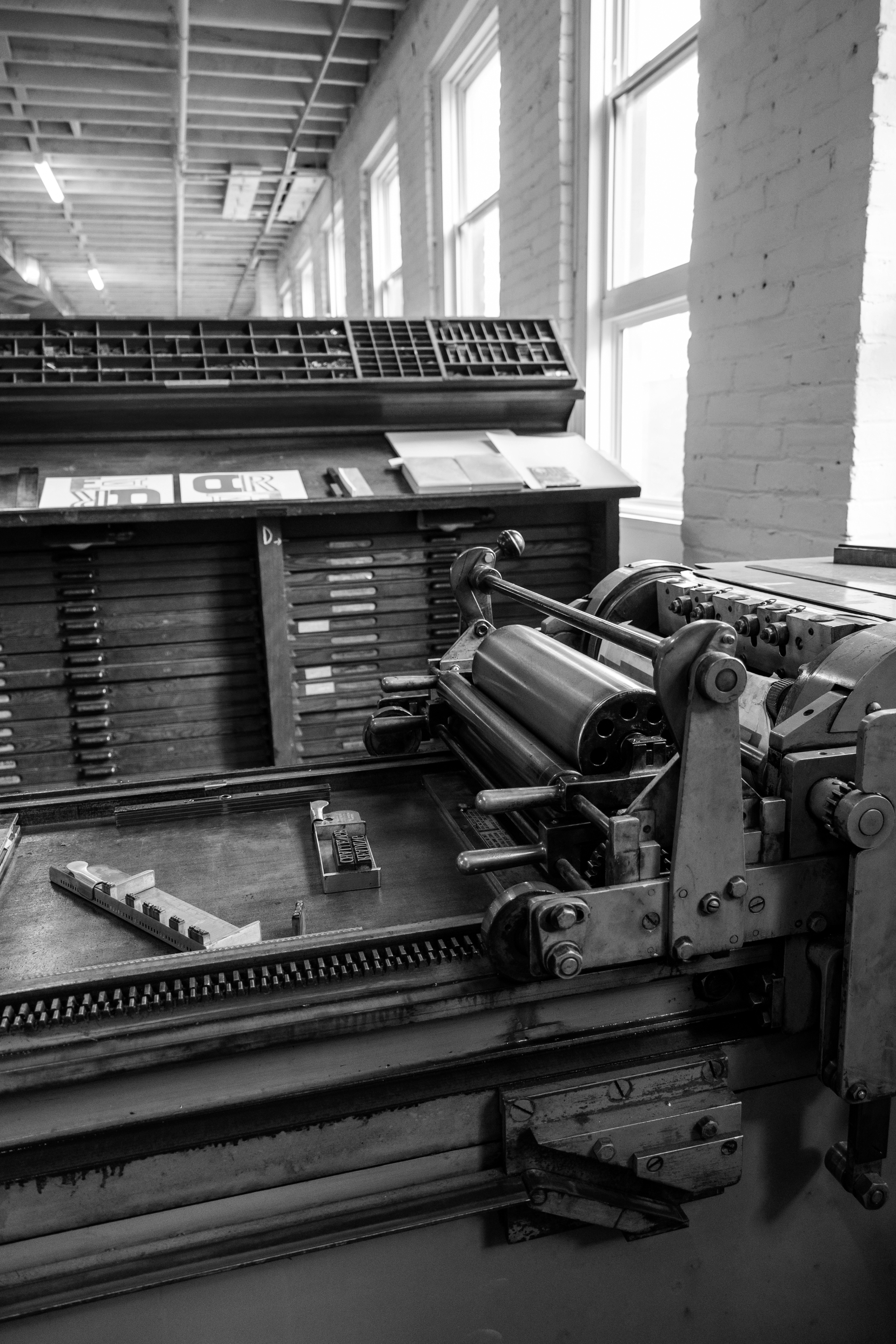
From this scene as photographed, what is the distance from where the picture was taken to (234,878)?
120cm

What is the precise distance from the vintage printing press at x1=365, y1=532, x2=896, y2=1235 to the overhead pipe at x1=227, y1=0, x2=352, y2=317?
2.29 m

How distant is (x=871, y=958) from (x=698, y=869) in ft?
0.71

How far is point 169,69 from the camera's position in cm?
565

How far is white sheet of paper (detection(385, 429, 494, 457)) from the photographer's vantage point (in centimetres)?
284

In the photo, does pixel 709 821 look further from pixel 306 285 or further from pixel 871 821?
pixel 306 285

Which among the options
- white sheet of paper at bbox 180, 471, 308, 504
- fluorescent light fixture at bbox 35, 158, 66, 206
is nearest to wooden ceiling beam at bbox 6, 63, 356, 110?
fluorescent light fixture at bbox 35, 158, 66, 206

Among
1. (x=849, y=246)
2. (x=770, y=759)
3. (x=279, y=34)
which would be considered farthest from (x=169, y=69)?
(x=770, y=759)

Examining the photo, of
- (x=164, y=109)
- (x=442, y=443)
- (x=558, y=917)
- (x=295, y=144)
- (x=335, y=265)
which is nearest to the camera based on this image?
(x=558, y=917)

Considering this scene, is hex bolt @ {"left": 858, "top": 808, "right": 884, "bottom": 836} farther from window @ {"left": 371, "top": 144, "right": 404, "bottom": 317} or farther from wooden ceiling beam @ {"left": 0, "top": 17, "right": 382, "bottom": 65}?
window @ {"left": 371, "top": 144, "right": 404, "bottom": 317}

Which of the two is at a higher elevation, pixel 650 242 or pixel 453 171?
pixel 453 171

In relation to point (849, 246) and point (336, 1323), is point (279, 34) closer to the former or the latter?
point (849, 246)

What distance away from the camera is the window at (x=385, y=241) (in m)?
6.70

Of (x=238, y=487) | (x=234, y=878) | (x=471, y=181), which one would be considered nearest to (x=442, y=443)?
(x=238, y=487)

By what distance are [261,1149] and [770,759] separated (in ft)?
2.14
